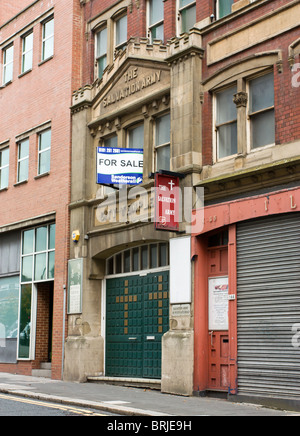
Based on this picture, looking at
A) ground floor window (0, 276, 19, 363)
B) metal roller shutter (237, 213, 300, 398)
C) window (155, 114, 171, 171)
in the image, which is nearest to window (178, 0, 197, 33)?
window (155, 114, 171, 171)

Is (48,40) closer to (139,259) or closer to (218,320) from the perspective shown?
(139,259)

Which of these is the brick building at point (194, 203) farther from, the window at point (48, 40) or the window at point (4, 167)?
the window at point (4, 167)

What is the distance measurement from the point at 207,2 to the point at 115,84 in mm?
4239

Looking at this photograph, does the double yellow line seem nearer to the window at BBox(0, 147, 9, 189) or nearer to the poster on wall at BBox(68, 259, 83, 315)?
the poster on wall at BBox(68, 259, 83, 315)

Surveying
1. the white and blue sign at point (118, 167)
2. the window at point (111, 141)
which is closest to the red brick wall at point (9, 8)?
the window at point (111, 141)

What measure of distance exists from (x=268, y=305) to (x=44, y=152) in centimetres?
1166

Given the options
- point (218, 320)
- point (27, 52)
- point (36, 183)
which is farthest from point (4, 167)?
point (218, 320)

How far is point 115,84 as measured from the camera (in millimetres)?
20172

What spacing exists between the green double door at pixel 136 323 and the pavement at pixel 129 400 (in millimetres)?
807

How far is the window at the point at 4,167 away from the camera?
25359mm

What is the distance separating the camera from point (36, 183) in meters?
23.2

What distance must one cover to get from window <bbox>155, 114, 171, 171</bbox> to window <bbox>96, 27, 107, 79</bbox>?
13.2 ft
